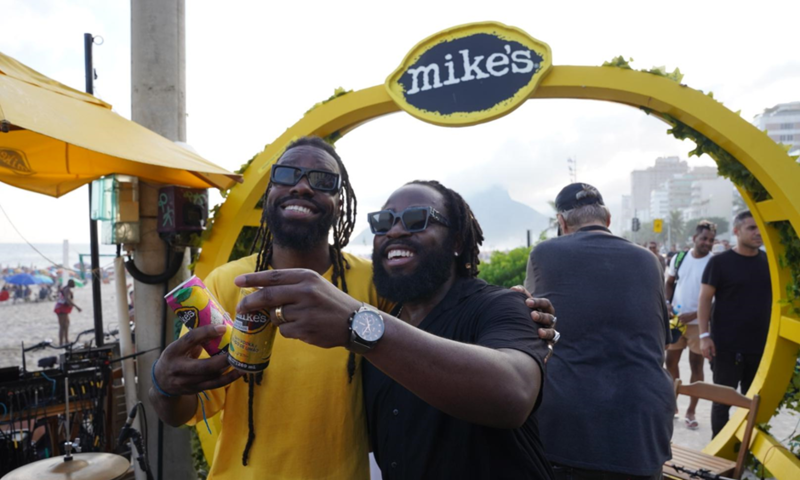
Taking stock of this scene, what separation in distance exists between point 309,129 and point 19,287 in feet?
120

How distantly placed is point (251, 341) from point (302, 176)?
0.87 metres

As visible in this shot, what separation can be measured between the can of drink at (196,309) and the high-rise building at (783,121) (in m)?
127

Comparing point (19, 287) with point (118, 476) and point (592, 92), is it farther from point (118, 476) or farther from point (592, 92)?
point (592, 92)

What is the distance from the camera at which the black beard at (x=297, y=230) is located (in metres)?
1.95

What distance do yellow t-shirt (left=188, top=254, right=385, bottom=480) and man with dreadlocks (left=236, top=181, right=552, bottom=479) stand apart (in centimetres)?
9

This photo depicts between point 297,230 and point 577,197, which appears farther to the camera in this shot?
point 577,197

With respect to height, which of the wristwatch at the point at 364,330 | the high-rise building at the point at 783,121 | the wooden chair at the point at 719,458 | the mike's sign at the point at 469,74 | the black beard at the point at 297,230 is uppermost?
the high-rise building at the point at 783,121

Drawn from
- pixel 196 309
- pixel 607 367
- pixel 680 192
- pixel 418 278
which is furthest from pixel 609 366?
pixel 680 192

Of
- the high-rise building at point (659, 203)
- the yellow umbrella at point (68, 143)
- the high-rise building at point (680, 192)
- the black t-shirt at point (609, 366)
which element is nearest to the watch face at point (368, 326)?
the black t-shirt at point (609, 366)

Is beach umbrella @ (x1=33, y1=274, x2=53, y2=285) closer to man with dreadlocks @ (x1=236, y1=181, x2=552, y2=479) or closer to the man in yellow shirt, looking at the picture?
the man in yellow shirt

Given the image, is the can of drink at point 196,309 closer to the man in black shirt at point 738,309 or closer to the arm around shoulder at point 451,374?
the arm around shoulder at point 451,374

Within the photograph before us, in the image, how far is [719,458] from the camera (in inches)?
152

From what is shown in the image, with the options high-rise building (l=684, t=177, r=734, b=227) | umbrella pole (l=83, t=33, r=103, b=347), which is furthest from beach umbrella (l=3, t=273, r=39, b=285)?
high-rise building (l=684, t=177, r=734, b=227)

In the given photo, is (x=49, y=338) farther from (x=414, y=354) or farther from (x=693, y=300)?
(x=414, y=354)
